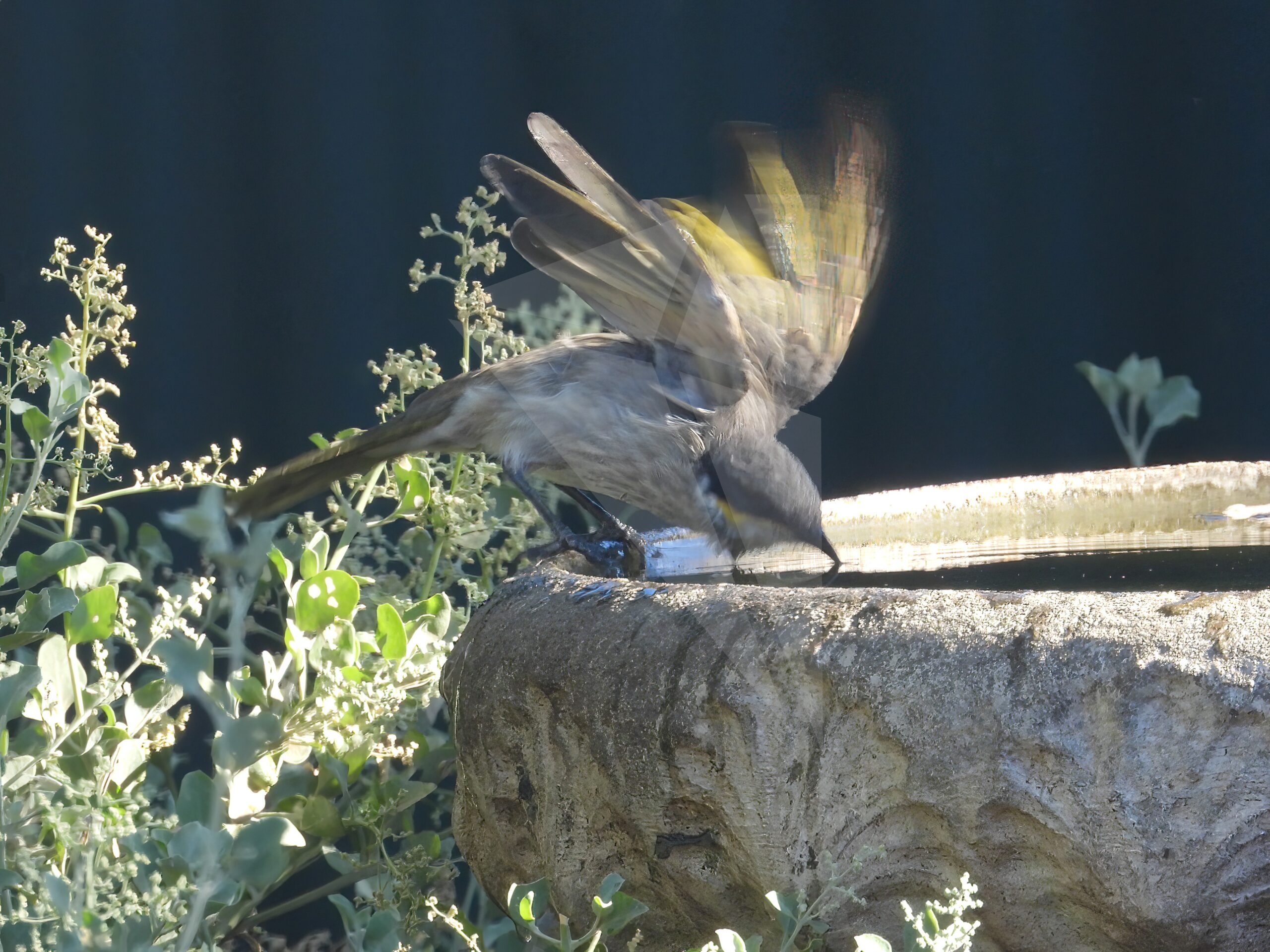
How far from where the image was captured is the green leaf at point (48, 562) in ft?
3.17

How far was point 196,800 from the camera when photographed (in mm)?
859

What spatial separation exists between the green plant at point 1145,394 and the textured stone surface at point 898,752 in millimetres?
1504

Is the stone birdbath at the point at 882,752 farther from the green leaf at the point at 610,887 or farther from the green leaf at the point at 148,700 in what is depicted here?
the green leaf at the point at 148,700

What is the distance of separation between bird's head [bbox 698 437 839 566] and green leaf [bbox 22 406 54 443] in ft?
2.07

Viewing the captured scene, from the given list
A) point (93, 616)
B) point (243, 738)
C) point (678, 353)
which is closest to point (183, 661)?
point (243, 738)

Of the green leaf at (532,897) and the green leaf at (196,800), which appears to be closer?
the green leaf at (532,897)

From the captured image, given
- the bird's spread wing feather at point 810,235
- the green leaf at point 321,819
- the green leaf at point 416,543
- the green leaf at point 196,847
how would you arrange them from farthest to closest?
the green leaf at point 416,543, the bird's spread wing feather at point 810,235, the green leaf at point 321,819, the green leaf at point 196,847

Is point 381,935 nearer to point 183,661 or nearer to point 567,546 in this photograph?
point 183,661

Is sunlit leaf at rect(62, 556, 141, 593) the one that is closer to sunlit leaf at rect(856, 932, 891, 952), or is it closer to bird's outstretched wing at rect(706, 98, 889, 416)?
bird's outstretched wing at rect(706, 98, 889, 416)

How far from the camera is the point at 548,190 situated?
1106 mm

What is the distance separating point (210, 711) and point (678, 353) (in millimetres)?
602

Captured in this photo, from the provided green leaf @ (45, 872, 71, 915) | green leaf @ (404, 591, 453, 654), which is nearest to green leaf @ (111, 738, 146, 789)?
green leaf @ (404, 591, 453, 654)

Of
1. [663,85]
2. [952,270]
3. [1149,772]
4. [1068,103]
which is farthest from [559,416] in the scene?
[1068,103]

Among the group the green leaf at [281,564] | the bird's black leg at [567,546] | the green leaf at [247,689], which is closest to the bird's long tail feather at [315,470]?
the bird's black leg at [567,546]
